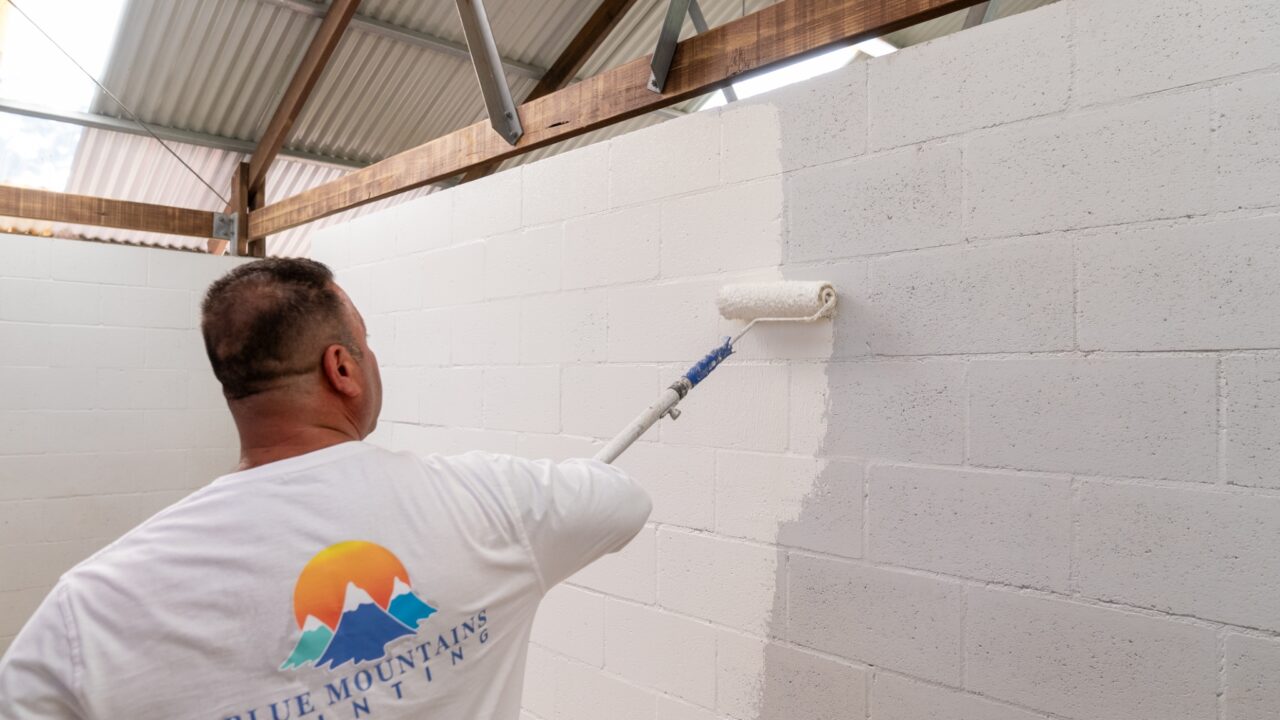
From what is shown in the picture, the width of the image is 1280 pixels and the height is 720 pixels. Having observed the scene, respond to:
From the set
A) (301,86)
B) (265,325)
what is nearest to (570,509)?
(265,325)

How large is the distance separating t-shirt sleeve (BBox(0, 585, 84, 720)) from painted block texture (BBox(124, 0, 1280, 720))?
1.17m

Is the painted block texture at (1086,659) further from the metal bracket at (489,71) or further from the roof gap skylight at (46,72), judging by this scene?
the roof gap skylight at (46,72)

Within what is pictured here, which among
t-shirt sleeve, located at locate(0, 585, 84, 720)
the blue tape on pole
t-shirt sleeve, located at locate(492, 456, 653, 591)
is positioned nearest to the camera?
t-shirt sleeve, located at locate(0, 585, 84, 720)

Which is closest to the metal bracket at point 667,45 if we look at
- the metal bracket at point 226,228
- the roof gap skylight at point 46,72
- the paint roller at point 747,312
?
the paint roller at point 747,312

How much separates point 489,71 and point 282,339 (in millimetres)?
1518

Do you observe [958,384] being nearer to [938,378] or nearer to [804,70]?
[938,378]

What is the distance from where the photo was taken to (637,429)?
1397 millimetres

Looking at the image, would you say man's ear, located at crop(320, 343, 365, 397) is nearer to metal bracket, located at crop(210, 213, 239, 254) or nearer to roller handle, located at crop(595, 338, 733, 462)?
roller handle, located at crop(595, 338, 733, 462)

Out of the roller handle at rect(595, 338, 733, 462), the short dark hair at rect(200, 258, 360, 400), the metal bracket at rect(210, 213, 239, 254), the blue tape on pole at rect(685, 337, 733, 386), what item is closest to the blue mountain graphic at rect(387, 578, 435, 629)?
the short dark hair at rect(200, 258, 360, 400)

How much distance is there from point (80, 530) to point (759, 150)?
11.5 ft

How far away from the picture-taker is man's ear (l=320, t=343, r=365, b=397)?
3.41 ft

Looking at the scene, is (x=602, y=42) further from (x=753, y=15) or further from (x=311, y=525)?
(x=311, y=525)

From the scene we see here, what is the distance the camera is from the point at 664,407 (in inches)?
56.6

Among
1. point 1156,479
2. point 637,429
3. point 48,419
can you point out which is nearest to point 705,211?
point 637,429
